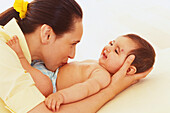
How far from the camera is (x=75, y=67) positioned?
4.52 ft

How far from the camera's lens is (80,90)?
3.77 feet

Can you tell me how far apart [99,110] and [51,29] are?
1.43 ft

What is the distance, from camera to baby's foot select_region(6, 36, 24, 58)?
46.2 inches

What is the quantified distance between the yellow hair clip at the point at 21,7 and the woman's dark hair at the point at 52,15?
0.06ft

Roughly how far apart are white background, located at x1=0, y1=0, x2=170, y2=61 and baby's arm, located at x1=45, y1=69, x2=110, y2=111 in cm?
61

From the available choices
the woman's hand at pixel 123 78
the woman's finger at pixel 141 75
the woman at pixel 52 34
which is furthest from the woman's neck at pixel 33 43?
the woman's finger at pixel 141 75

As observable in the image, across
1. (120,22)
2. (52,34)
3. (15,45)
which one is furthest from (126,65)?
(120,22)

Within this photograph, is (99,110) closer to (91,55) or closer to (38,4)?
(38,4)

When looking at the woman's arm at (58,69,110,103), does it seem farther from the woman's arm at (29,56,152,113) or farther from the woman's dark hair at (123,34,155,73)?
the woman's dark hair at (123,34,155,73)

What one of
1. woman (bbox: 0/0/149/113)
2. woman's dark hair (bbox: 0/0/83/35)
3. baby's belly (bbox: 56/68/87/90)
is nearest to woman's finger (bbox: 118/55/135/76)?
woman (bbox: 0/0/149/113)

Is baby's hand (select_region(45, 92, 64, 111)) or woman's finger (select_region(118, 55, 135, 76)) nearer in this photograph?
baby's hand (select_region(45, 92, 64, 111))

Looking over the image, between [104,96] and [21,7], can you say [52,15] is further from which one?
[104,96]

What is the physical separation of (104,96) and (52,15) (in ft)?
1.48

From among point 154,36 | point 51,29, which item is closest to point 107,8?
point 154,36
